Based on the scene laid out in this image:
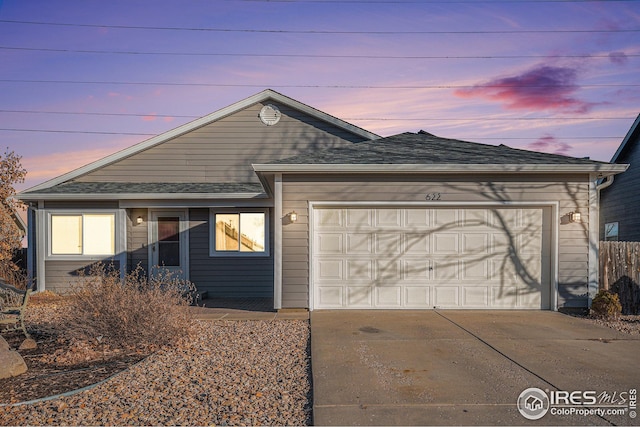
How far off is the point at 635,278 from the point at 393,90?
47.3 ft

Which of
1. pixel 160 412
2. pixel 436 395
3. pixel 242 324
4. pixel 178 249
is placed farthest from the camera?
pixel 178 249

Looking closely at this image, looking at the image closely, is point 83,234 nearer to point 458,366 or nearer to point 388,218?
point 388,218

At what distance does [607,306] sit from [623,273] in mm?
1459

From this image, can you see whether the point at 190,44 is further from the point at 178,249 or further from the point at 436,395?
the point at 436,395

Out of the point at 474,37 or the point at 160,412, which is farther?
the point at 474,37

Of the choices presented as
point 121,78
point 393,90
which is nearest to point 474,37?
point 393,90

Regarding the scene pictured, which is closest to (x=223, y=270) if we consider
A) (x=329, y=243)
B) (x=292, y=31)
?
(x=329, y=243)

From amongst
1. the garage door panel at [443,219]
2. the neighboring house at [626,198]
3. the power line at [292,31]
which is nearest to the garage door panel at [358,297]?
the garage door panel at [443,219]

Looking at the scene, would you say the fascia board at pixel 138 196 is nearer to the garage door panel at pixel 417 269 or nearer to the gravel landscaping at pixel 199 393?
the garage door panel at pixel 417 269

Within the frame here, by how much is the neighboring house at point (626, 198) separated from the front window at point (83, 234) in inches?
650

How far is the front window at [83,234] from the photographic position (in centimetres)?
1393

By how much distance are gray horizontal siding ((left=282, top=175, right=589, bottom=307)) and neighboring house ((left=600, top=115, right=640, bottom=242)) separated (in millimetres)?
8575

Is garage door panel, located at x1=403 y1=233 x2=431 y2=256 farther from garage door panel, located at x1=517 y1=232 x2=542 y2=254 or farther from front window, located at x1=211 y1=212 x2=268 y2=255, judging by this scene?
front window, located at x1=211 y1=212 x2=268 y2=255

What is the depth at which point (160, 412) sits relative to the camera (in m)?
4.82
